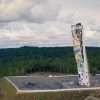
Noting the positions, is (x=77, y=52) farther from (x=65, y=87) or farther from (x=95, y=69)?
(x=95, y=69)

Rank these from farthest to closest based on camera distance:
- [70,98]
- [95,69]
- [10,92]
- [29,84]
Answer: [95,69], [29,84], [10,92], [70,98]

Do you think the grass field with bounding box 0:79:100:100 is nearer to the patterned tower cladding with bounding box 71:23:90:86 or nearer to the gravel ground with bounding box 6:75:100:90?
the gravel ground with bounding box 6:75:100:90

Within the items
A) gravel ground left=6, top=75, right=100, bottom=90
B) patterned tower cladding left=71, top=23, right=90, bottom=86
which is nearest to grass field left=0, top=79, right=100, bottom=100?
gravel ground left=6, top=75, right=100, bottom=90

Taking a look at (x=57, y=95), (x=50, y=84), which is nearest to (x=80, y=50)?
(x=50, y=84)

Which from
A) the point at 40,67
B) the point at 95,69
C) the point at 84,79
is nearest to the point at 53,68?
the point at 40,67

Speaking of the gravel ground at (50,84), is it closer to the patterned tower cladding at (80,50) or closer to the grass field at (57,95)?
the patterned tower cladding at (80,50)

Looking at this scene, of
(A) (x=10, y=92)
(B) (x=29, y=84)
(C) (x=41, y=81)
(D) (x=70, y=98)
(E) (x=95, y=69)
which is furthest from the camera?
(E) (x=95, y=69)

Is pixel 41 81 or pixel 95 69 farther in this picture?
pixel 95 69

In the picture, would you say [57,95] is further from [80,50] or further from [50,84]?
[80,50]

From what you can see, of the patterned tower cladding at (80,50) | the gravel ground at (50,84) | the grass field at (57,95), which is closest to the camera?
the grass field at (57,95)

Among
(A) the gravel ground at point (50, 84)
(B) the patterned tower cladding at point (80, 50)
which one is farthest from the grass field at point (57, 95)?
(B) the patterned tower cladding at point (80, 50)

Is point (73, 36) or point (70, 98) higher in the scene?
point (73, 36)
